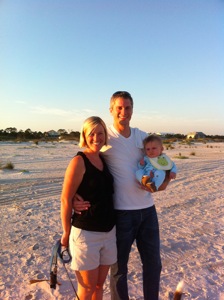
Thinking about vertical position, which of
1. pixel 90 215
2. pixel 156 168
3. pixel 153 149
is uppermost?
pixel 153 149

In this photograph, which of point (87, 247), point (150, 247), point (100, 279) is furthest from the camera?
point (150, 247)

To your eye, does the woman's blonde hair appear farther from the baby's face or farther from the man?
the baby's face

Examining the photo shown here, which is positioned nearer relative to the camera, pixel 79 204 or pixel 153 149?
pixel 79 204

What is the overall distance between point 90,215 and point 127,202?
39 centimetres

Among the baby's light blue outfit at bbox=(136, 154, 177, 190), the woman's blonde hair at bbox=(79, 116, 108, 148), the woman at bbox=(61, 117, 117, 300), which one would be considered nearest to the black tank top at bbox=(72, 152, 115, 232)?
the woman at bbox=(61, 117, 117, 300)

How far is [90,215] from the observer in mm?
2477

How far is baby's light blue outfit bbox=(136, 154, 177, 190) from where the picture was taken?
265cm

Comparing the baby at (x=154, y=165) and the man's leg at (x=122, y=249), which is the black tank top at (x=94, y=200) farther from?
the baby at (x=154, y=165)

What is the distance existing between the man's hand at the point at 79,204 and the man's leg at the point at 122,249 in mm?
372

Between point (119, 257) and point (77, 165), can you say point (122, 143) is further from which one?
point (119, 257)

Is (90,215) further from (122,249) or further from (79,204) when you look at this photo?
(122,249)

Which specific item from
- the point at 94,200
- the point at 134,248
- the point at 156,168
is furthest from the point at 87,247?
the point at 134,248

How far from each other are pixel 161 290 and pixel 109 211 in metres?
1.44

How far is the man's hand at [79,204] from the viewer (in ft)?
8.04
